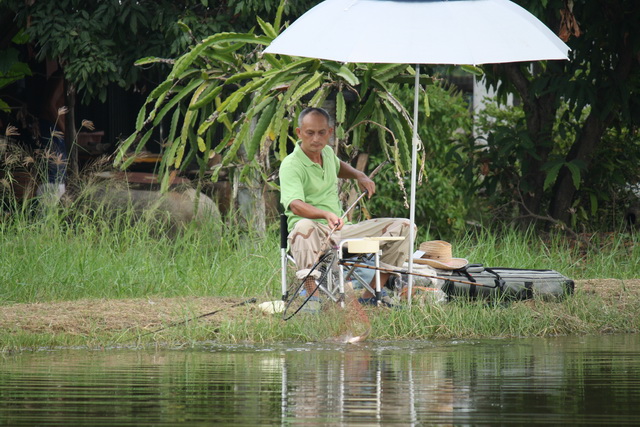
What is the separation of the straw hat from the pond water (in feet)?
3.76

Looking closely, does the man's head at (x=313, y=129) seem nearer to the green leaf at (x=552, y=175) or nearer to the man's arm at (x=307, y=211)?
the man's arm at (x=307, y=211)

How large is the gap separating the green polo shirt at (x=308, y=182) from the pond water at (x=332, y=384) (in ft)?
4.45

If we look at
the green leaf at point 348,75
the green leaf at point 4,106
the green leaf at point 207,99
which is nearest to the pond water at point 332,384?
the green leaf at point 348,75

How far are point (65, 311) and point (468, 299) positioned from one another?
2.93 meters

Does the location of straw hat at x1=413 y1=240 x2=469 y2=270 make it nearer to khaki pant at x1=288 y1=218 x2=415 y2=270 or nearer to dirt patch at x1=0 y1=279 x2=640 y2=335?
khaki pant at x1=288 y1=218 x2=415 y2=270

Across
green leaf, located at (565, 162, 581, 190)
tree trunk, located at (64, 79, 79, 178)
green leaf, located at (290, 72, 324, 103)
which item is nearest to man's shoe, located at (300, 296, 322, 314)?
green leaf, located at (290, 72, 324, 103)

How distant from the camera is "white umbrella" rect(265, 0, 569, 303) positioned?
26.9ft

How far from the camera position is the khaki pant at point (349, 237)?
8661 mm

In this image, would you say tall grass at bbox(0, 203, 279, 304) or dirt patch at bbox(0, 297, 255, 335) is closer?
dirt patch at bbox(0, 297, 255, 335)

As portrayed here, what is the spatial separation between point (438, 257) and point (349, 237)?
0.80m

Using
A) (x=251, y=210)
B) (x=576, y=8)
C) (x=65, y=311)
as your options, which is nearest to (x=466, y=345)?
(x=65, y=311)

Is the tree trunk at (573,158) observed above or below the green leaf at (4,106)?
below

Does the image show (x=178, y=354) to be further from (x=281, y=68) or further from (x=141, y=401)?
(x=281, y=68)

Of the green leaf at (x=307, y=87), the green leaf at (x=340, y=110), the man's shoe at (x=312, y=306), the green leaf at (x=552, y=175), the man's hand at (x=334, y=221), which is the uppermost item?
the green leaf at (x=307, y=87)
